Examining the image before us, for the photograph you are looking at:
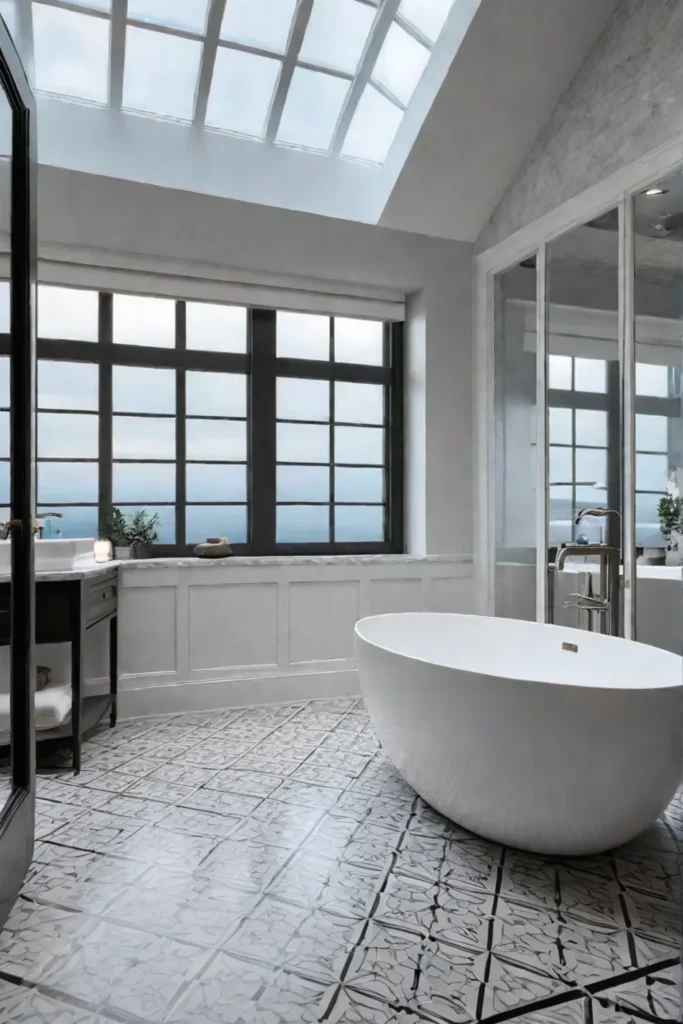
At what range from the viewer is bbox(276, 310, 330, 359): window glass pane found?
4059 mm

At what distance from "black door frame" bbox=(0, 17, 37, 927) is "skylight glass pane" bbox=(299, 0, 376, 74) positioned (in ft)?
6.66

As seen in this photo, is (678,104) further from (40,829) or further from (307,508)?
(40,829)

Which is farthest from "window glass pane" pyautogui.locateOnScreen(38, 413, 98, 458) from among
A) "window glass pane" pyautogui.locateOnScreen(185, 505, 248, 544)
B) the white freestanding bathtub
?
the white freestanding bathtub

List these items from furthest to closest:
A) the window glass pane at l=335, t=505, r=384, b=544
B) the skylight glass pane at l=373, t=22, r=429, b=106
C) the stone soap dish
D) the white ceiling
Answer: the window glass pane at l=335, t=505, r=384, b=544 → the stone soap dish → the skylight glass pane at l=373, t=22, r=429, b=106 → the white ceiling

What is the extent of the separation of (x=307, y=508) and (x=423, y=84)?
2.42 metres

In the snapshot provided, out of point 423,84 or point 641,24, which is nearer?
point 641,24

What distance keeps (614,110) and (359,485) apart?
2.36 metres

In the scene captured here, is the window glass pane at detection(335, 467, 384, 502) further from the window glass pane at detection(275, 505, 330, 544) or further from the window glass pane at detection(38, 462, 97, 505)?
the window glass pane at detection(38, 462, 97, 505)

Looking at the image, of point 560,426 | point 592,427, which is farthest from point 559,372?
point 592,427

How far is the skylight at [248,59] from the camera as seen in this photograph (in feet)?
10.6

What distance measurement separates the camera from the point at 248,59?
137 inches

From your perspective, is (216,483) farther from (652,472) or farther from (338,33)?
(338,33)

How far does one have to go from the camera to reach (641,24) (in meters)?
2.91

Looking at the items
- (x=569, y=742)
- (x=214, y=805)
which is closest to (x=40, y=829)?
(x=214, y=805)
